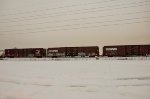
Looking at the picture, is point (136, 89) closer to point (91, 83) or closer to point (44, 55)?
point (91, 83)

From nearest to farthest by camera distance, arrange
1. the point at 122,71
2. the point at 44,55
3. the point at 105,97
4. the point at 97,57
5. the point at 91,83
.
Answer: the point at 105,97
the point at 91,83
the point at 122,71
the point at 97,57
the point at 44,55

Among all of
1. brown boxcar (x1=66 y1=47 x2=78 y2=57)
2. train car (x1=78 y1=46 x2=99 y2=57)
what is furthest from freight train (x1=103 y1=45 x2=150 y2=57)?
brown boxcar (x1=66 y1=47 x2=78 y2=57)

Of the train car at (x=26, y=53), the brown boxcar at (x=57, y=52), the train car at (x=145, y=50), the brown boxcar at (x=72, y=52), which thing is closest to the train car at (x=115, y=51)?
the train car at (x=145, y=50)

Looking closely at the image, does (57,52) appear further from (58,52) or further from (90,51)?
(90,51)

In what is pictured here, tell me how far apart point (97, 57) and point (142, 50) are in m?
5.29

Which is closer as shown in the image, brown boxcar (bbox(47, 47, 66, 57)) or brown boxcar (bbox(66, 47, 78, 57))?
brown boxcar (bbox(66, 47, 78, 57))

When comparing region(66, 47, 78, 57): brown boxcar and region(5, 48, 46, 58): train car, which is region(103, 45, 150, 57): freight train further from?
region(5, 48, 46, 58): train car

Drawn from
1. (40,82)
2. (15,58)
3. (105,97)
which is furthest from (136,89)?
(15,58)

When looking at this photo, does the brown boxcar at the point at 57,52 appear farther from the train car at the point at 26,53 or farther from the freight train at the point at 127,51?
the freight train at the point at 127,51

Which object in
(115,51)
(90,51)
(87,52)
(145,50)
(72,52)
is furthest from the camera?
(72,52)

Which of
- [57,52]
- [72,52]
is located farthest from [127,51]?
[57,52]

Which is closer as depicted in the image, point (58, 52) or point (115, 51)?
point (115, 51)

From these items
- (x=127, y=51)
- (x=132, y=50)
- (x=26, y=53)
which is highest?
(x=132, y=50)

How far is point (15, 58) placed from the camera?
2950cm
